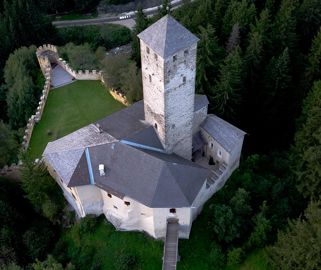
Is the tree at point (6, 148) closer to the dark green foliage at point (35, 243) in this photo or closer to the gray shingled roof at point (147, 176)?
the dark green foliage at point (35, 243)

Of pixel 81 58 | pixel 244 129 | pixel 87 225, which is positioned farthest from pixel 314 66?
pixel 81 58

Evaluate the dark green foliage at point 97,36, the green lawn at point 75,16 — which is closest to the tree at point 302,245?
the dark green foliage at point 97,36

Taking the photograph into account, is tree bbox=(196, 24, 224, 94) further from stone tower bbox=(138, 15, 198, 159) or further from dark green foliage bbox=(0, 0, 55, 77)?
dark green foliage bbox=(0, 0, 55, 77)

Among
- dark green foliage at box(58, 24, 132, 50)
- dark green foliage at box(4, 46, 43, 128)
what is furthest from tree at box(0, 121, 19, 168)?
dark green foliage at box(58, 24, 132, 50)

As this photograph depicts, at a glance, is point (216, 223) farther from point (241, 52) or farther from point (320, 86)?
point (241, 52)

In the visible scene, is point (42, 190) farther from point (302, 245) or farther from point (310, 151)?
point (310, 151)

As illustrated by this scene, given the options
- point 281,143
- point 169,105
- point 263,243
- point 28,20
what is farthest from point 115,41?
A: point 263,243
